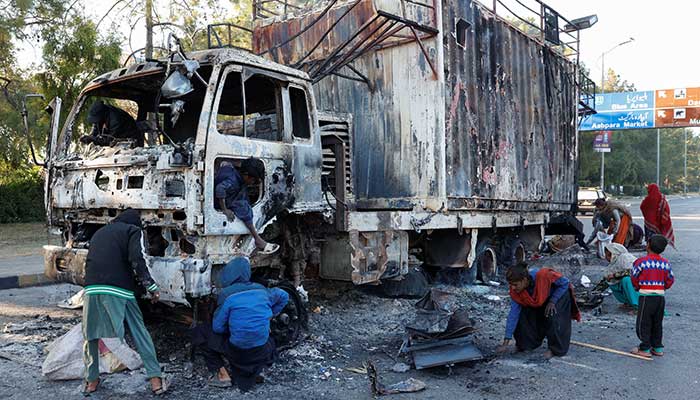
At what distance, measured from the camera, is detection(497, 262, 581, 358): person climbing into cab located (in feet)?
15.9

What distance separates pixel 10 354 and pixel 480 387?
3.91 meters

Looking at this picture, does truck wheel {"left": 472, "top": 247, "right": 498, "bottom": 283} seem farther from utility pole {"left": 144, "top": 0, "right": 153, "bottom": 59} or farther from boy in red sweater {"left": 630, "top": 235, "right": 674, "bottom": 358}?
utility pole {"left": 144, "top": 0, "right": 153, "bottom": 59}

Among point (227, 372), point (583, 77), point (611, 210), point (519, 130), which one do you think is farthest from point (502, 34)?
point (227, 372)

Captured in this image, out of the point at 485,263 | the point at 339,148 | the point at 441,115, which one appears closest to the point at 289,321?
the point at 339,148

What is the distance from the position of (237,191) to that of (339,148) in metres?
1.73

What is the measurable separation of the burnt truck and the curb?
3.64 m

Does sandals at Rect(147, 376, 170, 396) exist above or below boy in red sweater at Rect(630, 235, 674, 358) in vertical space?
below

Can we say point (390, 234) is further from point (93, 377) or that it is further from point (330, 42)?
point (93, 377)

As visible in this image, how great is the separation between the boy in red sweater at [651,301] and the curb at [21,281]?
7.65m

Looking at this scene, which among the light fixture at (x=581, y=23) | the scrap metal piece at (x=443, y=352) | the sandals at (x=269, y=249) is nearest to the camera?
the scrap metal piece at (x=443, y=352)

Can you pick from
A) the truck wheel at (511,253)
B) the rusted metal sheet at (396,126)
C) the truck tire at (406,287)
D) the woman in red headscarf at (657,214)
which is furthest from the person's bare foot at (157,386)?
the woman in red headscarf at (657,214)

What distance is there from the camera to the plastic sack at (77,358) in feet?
14.0

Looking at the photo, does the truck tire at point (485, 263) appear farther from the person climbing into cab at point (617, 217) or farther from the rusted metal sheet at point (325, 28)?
the rusted metal sheet at point (325, 28)

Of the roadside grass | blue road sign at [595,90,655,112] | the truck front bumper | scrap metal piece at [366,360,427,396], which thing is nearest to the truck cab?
the truck front bumper
